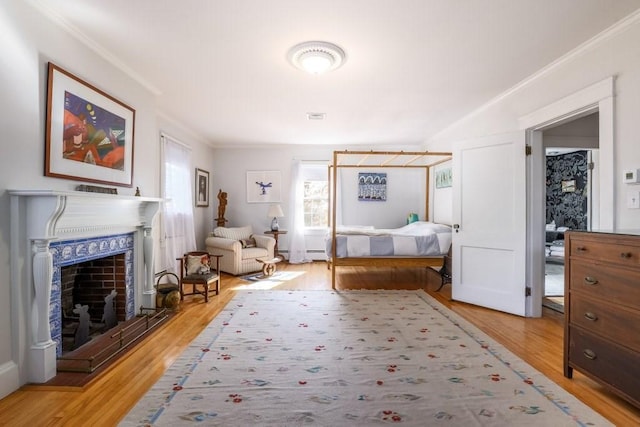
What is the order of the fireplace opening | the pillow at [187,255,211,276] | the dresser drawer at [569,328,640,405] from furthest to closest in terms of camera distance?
1. the pillow at [187,255,211,276]
2. the fireplace opening
3. the dresser drawer at [569,328,640,405]

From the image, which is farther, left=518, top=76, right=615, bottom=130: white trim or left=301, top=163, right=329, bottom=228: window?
left=301, top=163, right=329, bottom=228: window

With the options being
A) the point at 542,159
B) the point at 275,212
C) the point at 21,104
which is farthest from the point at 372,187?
the point at 21,104

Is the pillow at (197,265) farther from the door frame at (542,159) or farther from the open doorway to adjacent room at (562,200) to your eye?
the open doorway to adjacent room at (562,200)

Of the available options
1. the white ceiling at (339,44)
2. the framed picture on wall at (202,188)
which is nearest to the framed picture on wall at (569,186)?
the white ceiling at (339,44)

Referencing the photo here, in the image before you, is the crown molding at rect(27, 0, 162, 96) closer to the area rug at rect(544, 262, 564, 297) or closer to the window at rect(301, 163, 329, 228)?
the window at rect(301, 163, 329, 228)

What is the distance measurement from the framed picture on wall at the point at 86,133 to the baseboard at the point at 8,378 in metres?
1.17

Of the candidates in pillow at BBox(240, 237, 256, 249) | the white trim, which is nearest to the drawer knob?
the white trim

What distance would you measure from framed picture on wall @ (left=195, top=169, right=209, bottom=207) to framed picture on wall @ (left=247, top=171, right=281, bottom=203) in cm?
82

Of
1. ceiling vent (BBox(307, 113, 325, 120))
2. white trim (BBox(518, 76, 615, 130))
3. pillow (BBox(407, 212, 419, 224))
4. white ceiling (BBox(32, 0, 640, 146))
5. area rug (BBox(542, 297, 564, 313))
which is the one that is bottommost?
area rug (BBox(542, 297, 564, 313))

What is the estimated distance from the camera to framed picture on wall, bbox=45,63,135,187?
6.96ft

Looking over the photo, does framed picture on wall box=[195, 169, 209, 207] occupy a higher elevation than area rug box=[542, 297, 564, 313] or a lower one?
higher

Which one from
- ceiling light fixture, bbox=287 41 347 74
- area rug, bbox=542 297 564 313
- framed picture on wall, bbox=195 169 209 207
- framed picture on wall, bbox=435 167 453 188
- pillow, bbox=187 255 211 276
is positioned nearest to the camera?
ceiling light fixture, bbox=287 41 347 74

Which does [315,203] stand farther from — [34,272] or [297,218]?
[34,272]

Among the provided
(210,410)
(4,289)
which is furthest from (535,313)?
(4,289)
